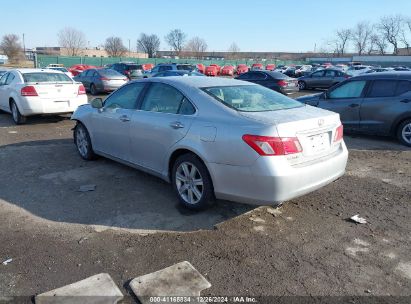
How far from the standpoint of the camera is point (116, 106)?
227 inches

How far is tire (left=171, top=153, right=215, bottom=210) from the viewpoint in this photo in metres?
4.25

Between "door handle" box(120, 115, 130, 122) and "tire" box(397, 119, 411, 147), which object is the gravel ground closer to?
"door handle" box(120, 115, 130, 122)

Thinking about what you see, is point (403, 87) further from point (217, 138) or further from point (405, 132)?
point (217, 138)

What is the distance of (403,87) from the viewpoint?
826 centimetres

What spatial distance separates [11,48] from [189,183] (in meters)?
74.5

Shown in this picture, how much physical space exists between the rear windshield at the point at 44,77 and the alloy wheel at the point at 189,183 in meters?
7.54

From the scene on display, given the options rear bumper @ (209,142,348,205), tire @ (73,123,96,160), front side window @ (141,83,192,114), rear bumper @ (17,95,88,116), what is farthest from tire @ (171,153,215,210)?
rear bumper @ (17,95,88,116)

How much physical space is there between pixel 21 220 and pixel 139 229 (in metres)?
1.42

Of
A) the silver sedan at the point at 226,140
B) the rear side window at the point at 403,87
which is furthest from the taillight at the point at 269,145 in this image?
the rear side window at the point at 403,87

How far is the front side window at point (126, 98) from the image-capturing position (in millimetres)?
5464

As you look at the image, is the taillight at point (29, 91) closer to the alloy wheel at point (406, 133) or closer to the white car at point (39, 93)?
the white car at point (39, 93)

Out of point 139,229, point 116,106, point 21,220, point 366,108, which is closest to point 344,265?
point 139,229

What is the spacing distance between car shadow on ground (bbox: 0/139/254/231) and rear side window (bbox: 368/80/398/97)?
556 centimetres

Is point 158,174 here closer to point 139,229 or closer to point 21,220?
point 139,229
